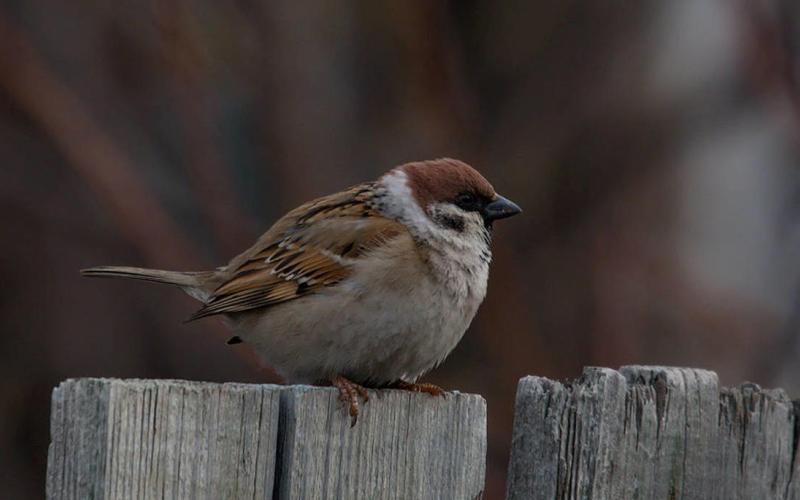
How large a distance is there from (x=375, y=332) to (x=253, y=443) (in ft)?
5.22

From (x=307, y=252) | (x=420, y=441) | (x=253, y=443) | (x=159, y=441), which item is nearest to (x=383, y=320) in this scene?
(x=307, y=252)

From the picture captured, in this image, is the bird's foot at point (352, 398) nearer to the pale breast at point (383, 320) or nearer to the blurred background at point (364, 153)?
the pale breast at point (383, 320)

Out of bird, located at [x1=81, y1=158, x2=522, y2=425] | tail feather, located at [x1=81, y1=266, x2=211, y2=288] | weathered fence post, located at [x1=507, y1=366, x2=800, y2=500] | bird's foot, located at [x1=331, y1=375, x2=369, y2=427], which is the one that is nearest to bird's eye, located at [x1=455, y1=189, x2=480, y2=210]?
bird, located at [x1=81, y1=158, x2=522, y2=425]

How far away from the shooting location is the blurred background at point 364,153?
5852 millimetres

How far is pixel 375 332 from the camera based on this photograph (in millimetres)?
3738

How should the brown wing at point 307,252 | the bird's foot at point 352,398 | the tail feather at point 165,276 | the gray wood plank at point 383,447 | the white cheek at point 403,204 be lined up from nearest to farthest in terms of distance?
the gray wood plank at point 383,447 < the bird's foot at point 352,398 < the brown wing at point 307,252 < the white cheek at point 403,204 < the tail feather at point 165,276

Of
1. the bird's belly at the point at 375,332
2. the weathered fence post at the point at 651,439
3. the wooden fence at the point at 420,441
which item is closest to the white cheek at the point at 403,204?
the bird's belly at the point at 375,332

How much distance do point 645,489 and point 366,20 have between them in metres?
4.18

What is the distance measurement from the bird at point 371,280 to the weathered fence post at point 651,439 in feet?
3.84

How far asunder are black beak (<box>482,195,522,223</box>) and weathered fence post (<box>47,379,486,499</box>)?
5.86ft

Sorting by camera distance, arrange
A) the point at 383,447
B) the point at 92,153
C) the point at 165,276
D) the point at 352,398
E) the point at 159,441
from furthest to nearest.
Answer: the point at 92,153
the point at 165,276
the point at 352,398
the point at 383,447
the point at 159,441

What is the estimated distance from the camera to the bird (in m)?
3.78

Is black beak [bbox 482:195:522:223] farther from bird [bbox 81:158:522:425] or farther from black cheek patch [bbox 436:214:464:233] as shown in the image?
black cheek patch [bbox 436:214:464:233]

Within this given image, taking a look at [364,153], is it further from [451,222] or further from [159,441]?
[159,441]
